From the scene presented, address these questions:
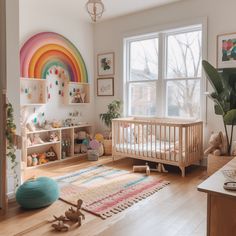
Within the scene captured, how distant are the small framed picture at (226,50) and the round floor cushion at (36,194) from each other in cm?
301

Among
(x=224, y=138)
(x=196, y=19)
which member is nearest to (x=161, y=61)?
(x=196, y=19)

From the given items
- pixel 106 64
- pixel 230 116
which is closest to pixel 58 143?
pixel 106 64

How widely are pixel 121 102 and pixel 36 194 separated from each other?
2.86 meters

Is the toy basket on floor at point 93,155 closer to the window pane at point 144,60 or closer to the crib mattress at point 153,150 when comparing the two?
the crib mattress at point 153,150

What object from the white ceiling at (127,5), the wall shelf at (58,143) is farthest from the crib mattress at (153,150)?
the white ceiling at (127,5)

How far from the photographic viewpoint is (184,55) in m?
4.32

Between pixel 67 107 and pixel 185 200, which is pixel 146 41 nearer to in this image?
pixel 67 107

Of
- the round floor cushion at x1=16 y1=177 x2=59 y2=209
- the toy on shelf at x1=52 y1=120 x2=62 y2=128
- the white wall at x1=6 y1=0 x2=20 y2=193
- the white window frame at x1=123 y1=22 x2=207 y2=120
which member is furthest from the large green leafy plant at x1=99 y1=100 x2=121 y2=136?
the round floor cushion at x1=16 y1=177 x2=59 y2=209

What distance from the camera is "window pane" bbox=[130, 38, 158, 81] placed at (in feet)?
15.2

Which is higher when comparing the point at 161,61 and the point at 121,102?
the point at 161,61

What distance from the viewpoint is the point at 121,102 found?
495cm

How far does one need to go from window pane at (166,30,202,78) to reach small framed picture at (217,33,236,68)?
358 millimetres

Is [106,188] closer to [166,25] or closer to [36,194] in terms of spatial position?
[36,194]

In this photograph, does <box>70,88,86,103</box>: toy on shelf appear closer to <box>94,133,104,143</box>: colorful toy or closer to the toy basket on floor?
<box>94,133,104,143</box>: colorful toy
